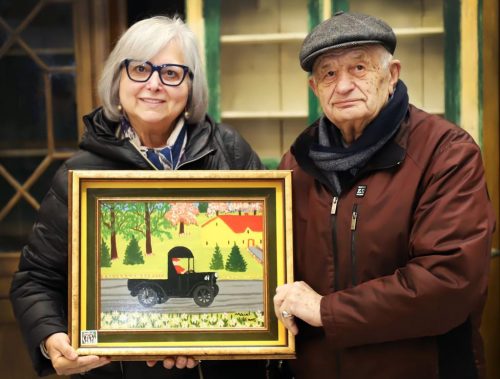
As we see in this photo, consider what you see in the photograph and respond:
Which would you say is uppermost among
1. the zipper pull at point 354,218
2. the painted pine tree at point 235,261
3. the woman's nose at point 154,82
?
the woman's nose at point 154,82

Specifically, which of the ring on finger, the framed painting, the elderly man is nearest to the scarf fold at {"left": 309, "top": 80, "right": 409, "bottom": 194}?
the elderly man

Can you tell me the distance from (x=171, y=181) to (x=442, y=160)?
64 cm

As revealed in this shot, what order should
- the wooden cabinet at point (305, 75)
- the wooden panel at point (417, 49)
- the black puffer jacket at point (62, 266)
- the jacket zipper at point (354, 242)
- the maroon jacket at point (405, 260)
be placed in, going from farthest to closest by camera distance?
the wooden panel at point (417, 49) < the wooden cabinet at point (305, 75) < the black puffer jacket at point (62, 266) < the jacket zipper at point (354, 242) < the maroon jacket at point (405, 260)

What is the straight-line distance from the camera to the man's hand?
1409mm

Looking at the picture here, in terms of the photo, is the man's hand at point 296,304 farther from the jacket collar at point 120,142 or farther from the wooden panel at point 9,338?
the wooden panel at point 9,338

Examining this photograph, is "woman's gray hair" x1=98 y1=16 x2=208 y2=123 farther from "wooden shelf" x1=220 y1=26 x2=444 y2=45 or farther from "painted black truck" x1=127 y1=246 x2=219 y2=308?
"wooden shelf" x1=220 y1=26 x2=444 y2=45

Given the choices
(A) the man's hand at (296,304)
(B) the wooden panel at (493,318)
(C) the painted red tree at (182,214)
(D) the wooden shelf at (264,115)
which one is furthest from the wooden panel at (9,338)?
(B) the wooden panel at (493,318)

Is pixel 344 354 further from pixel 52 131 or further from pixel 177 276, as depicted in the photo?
pixel 52 131

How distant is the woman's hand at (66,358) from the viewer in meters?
1.52

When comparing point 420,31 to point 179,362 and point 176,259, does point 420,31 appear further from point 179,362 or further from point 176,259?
point 179,362

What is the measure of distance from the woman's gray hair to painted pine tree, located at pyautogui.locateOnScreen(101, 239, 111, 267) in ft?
1.36

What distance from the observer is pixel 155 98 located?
1.69 m

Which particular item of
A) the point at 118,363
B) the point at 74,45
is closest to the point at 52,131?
the point at 74,45

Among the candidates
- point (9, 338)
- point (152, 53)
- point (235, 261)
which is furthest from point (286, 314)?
point (9, 338)
